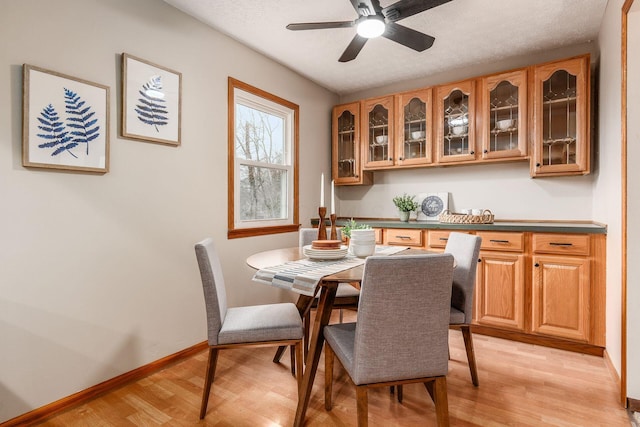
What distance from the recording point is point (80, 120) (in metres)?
1.82

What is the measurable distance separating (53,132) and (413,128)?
299cm

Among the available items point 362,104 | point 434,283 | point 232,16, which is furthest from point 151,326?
point 362,104

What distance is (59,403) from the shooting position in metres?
1.76

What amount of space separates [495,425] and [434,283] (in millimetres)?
983

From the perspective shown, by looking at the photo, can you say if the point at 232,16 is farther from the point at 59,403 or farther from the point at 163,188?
the point at 59,403

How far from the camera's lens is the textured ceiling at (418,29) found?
2.29m

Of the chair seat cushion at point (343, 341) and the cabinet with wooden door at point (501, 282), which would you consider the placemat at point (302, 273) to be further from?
the cabinet with wooden door at point (501, 282)

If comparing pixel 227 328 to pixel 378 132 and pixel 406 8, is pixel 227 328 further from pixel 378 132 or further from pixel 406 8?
pixel 378 132

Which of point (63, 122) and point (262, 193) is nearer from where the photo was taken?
point (63, 122)

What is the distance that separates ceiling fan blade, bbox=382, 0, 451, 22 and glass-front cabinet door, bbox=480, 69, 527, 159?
153cm

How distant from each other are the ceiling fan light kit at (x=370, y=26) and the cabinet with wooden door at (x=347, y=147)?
178cm

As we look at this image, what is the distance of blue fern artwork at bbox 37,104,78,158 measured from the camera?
1689 mm
